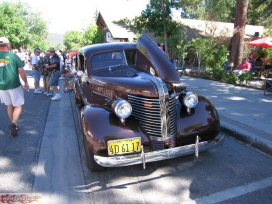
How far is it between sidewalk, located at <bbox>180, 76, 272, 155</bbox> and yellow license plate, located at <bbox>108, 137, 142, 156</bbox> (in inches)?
91.5

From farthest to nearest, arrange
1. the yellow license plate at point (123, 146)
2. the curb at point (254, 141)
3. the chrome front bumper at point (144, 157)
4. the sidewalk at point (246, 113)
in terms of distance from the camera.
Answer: the sidewalk at point (246, 113), the curb at point (254, 141), the yellow license plate at point (123, 146), the chrome front bumper at point (144, 157)

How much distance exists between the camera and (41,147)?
408cm

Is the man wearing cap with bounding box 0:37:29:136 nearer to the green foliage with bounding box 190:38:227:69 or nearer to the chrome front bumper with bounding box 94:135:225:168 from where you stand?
the chrome front bumper with bounding box 94:135:225:168

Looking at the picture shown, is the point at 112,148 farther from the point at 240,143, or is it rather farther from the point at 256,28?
the point at 256,28

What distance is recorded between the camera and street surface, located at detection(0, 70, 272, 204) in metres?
2.68

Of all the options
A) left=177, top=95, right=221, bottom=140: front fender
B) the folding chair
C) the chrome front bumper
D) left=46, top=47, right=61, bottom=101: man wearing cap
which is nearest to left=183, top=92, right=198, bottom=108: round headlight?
left=177, top=95, right=221, bottom=140: front fender

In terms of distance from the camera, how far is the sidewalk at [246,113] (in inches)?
158

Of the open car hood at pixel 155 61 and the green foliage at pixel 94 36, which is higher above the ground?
the green foliage at pixel 94 36

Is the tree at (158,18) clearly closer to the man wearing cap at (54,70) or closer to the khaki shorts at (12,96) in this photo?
the man wearing cap at (54,70)

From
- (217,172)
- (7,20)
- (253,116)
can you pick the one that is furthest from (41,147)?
(7,20)

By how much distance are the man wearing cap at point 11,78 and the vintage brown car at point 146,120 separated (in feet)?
5.62

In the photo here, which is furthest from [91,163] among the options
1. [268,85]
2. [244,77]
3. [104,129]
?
[244,77]

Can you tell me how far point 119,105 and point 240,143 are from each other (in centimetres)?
257

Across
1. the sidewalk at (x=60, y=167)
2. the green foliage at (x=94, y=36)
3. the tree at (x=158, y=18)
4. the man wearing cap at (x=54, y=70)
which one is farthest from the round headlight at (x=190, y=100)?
the green foliage at (x=94, y=36)
